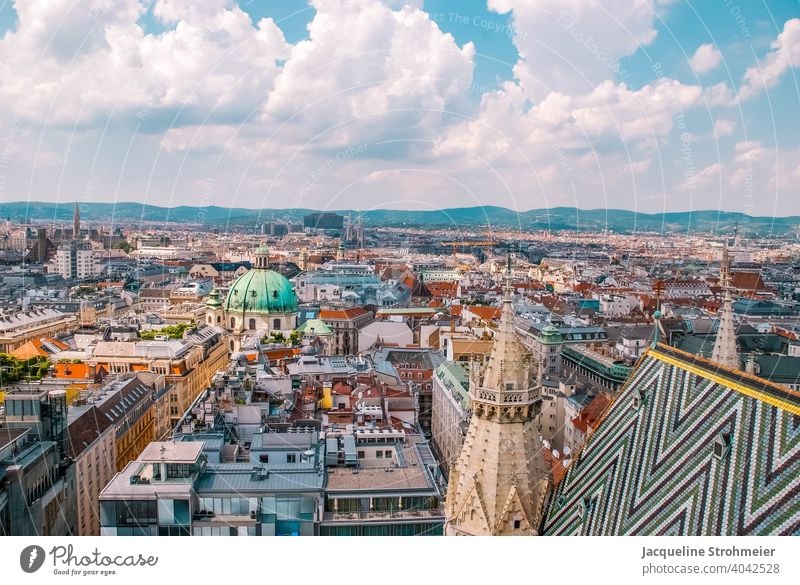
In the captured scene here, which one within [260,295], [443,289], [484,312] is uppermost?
[260,295]

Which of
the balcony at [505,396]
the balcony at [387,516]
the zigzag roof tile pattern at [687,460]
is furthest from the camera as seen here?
the balcony at [387,516]

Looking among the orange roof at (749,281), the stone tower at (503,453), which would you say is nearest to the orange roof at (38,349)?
the stone tower at (503,453)

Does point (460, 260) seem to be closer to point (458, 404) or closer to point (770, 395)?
point (458, 404)

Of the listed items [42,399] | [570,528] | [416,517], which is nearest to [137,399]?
[42,399]

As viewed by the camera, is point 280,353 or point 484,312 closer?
point 280,353

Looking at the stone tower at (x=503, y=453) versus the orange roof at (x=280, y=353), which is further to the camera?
the orange roof at (x=280, y=353)

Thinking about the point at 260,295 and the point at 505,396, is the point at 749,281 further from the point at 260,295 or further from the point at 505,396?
the point at 505,396

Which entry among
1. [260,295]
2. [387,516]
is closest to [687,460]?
[387,516]

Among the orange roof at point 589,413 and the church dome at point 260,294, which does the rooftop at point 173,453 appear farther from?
the church dome at point 260,294
